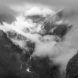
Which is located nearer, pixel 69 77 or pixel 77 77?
pixel 77 77

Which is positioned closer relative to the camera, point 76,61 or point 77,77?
point 77,77

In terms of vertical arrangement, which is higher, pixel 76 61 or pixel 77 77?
pixel 76 61
